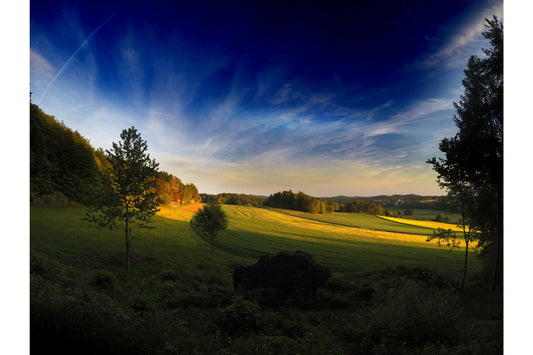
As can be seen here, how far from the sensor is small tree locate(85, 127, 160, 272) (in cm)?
1109

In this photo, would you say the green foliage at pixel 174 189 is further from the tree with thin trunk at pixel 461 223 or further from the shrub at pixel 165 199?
the tree with thin trunk at pixel 461 223

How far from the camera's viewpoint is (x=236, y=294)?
8273 mm

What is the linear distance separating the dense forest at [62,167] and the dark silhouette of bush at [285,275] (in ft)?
18.3

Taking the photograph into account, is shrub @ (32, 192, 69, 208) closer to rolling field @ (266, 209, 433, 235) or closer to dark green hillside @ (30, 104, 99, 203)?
dark green hillside @ (30, 104, 99, 203)

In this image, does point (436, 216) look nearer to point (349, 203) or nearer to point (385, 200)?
point (385, 200)

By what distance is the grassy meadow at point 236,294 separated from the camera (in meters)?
4.17

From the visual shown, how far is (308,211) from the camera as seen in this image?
488 inches

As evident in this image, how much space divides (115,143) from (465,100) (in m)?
14.6

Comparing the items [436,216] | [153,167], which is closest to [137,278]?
[153,167]

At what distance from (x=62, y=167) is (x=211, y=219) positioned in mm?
8723

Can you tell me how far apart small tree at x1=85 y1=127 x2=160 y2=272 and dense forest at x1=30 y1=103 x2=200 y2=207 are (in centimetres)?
44

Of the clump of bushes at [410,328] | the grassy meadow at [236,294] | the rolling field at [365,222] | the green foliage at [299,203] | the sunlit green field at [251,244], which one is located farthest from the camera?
the rolling field at [365,222]

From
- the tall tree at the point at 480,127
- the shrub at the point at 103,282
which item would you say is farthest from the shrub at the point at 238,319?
the tall tree at the point at 480,127

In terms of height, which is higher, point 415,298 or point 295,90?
point 295,90
